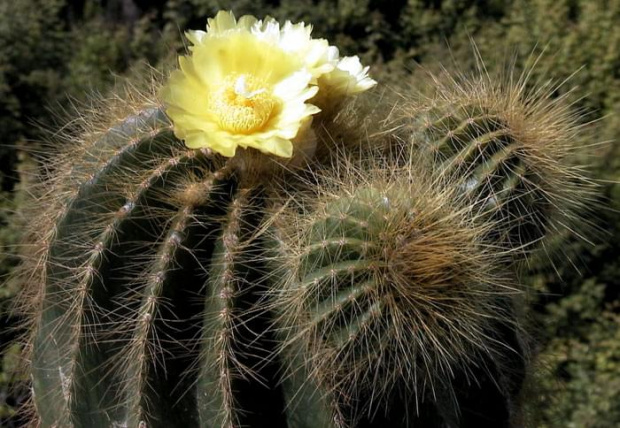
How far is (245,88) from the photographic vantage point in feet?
6.11

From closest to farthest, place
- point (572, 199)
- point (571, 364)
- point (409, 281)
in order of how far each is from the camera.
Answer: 1. point (409, 281)
2. point (572, 199)
3. point (571, 364)

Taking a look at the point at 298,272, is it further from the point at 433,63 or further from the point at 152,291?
the point at 433,63

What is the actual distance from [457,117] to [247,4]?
4496 mm

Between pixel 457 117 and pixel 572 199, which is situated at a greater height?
pixel 457 117

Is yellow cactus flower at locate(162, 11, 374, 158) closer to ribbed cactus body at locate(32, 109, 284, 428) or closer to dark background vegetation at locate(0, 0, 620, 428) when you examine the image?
ribbed cactus body at locate(32, 109, 284, 428)

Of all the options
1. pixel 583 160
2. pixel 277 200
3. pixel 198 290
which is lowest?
pixel 583 160

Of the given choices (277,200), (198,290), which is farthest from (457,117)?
(198,290)

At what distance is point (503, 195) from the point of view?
6.66ft

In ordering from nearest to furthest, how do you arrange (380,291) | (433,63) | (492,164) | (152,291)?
(380,291), (152,291), (492,164), (433,63)

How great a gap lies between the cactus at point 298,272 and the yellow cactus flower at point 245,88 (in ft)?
0.17

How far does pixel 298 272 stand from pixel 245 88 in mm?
390

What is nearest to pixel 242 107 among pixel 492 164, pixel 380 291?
pixel 380 291

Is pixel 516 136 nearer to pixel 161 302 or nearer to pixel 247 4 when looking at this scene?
pixel 161 302

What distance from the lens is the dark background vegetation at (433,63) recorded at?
3879 millimetres
